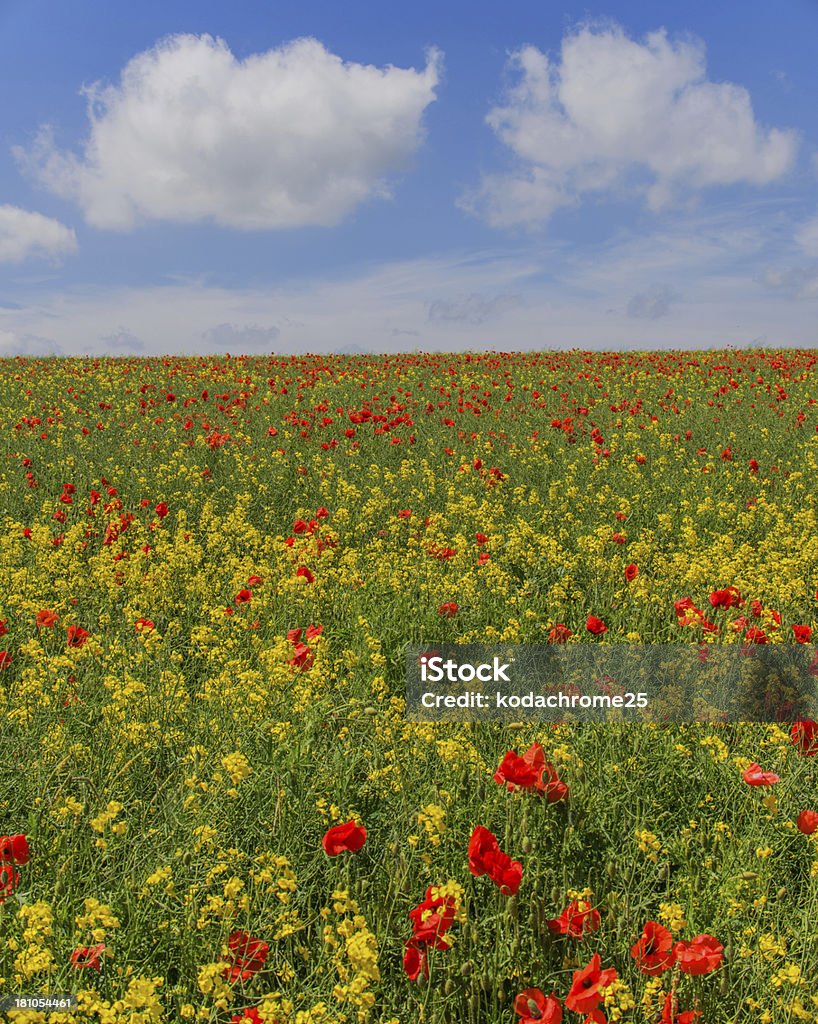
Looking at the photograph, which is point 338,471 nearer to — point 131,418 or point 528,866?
point 131,418

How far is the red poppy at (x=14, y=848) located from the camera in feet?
6.46

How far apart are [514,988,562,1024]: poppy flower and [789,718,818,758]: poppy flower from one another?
155cm

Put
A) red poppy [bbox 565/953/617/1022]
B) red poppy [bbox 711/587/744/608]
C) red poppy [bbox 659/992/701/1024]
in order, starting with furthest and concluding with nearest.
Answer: red poppy [bbox 711/587/744/608], red poppy [bbox 659/992/701/1024], red poppy [bbox 565/953/617/1022]

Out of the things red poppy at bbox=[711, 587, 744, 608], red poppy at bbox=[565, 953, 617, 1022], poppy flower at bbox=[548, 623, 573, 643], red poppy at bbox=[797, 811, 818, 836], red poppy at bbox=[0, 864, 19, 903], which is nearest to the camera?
red poppy at bbox=[565, 953, 617, 1022]

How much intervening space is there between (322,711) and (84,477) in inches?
223

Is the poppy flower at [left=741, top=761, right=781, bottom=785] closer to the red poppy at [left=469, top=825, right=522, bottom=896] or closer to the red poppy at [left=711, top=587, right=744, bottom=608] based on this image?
the red poppy at [left=469, top=825, right=522, bottom=896]

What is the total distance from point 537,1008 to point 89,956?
114 centimetres

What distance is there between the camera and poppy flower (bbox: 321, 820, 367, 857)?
1.96 metres

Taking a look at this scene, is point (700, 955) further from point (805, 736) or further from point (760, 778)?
point (805, 736)

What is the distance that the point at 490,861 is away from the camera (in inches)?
73.2

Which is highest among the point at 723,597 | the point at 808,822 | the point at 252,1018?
the point at 723,597

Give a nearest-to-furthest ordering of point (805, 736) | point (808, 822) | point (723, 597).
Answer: point (808, 822) < point (805, 736) < point (723, 597)

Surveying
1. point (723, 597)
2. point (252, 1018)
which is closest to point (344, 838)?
point (252, 1018)

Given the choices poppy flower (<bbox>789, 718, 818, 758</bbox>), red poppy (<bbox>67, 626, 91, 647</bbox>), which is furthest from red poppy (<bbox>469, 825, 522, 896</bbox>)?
red poppy (<bbox>67, 626, 91, 647</bbox>)
